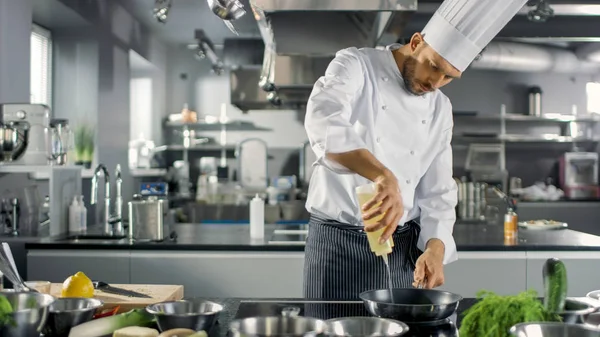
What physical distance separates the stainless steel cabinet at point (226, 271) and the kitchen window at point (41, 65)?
2.95 m

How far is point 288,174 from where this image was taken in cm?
934

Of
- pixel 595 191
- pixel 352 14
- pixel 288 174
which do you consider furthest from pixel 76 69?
pixel 595 191

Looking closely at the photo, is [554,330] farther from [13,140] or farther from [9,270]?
[13,140]

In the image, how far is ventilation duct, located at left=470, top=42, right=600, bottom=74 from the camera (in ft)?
23.8

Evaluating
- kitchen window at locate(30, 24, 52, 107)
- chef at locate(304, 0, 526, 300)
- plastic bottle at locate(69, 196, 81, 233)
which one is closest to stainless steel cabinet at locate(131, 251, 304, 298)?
plastic bottle at locate(69, 196, 81, 233)

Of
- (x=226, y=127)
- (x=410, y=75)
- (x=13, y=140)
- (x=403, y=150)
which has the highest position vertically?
(x=226, y=127)

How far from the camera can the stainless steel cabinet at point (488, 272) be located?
339cm

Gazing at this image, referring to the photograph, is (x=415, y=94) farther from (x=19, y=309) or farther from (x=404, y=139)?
(x=19, y=309)

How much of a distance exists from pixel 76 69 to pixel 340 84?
4752 millimetres

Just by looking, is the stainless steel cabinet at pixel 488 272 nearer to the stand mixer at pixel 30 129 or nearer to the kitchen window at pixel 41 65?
the stand mixer at pixel 30 129

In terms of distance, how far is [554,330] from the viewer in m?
1.20

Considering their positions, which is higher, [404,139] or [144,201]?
[404,139]

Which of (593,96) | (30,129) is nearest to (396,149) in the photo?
(30,129)

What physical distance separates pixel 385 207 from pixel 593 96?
805cm
